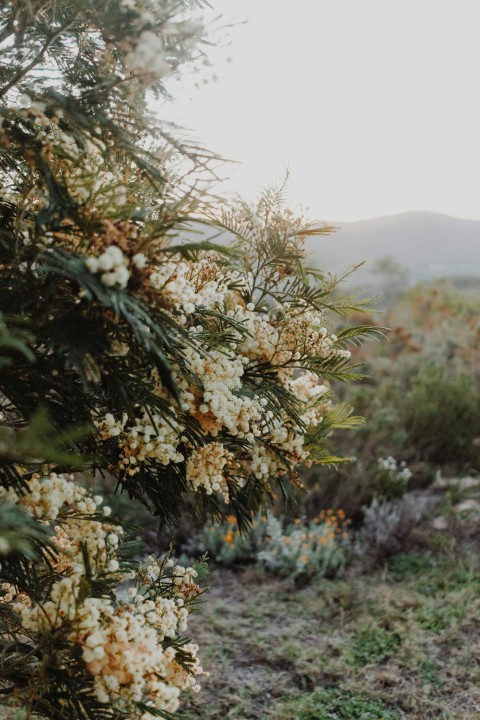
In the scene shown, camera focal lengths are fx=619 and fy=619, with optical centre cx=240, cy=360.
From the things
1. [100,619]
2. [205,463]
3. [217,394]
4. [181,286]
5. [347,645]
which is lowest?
[347,645]

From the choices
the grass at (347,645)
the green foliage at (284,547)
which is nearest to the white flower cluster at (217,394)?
the grass at (347,645)

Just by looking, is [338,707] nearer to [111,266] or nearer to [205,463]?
[205,463]

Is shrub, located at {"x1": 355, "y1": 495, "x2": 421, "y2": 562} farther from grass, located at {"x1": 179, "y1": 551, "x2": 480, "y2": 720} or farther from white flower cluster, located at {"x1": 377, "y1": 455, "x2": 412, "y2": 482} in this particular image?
white flower cluster, located at {"x1": 377, "y1": 455, "x2": 412, "y2": 482}

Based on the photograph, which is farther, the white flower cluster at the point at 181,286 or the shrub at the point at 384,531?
the shrub at the point at 384,531

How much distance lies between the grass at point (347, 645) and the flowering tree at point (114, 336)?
57.9 inches

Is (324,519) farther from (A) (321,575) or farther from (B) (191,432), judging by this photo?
(B) (191,432)

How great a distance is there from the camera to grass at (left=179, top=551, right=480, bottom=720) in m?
2.70

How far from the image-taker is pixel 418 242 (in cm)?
2975

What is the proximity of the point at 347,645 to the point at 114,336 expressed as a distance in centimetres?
262

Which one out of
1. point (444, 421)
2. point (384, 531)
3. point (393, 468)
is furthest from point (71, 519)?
point (444, 421)

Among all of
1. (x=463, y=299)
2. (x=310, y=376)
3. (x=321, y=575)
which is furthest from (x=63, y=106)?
(x=463, y=299)

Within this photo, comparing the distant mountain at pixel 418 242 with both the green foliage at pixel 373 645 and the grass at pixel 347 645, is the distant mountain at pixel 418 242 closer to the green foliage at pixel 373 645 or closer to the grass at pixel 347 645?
the grass at pixel 347 645

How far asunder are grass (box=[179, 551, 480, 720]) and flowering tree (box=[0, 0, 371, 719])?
4.82 feet

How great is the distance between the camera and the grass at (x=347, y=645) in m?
2.70
